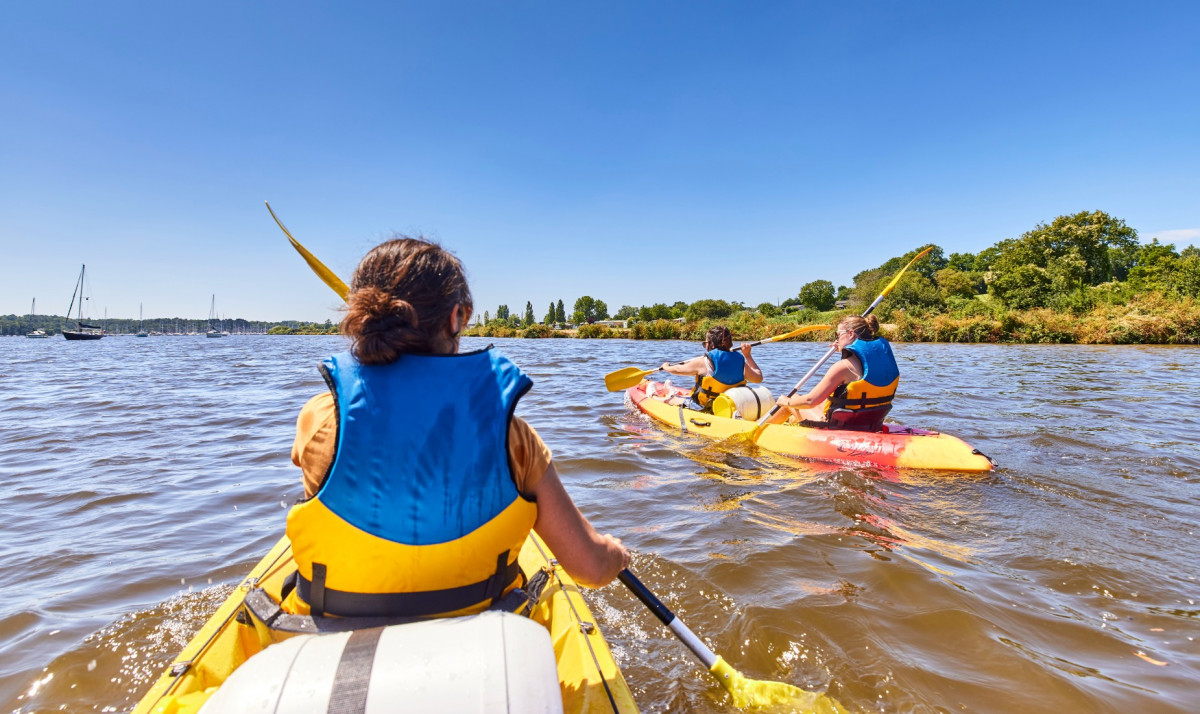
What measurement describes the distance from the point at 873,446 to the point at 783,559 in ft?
8.78

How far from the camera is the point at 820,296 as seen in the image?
194 ft

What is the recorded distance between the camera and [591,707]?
1645 mm

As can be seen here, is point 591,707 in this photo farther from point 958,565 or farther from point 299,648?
point 958,565

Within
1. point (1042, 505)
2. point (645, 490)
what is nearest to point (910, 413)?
point (1042, 505)

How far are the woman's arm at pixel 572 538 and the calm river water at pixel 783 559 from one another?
88 cm

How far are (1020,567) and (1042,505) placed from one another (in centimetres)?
148

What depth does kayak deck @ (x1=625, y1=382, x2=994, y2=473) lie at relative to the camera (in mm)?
5434

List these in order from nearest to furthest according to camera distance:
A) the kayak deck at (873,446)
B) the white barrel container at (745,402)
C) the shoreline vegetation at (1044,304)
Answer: the kayak deck at (873,446), the white barrel container at (745,402), the shoreline vegetation at (1044,304)

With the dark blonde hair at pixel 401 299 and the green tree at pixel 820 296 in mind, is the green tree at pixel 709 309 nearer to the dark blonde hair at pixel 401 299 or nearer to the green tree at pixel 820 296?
the green tree at pixel 820 296

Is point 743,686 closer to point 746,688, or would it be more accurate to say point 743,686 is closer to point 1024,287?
point 746,688

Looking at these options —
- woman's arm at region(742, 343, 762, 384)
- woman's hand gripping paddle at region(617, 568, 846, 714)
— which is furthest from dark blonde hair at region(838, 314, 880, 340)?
woman's hand gripping paddle at region(617, 568, 846, 714)

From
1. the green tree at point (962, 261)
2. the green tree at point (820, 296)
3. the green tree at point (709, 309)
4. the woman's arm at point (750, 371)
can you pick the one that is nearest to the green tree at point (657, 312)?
the green tree at point (709, 309)

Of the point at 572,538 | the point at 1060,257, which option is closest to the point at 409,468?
the point at 572,538

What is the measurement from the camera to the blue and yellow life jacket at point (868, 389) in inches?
232
